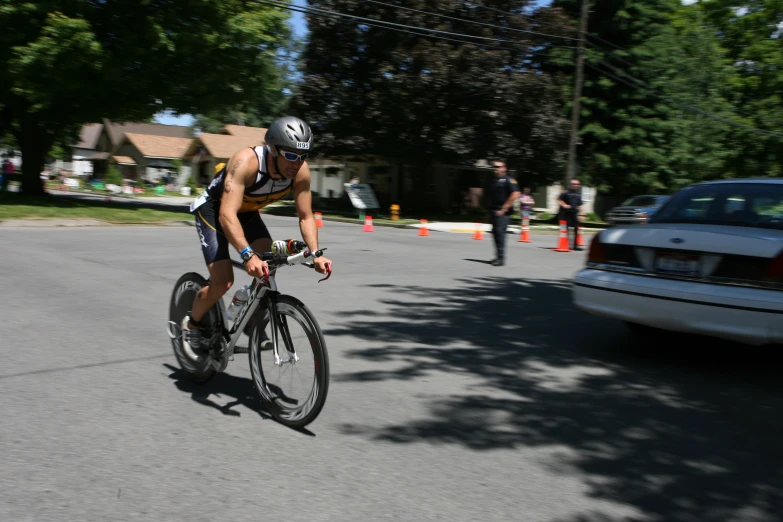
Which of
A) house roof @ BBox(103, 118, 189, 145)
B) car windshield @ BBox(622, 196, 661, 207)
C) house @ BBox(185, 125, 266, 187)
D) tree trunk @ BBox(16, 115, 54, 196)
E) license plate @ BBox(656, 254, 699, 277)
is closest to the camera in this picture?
license plate @ BBox(656, 254, 699, 277)

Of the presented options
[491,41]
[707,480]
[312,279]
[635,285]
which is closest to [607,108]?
[491,41]

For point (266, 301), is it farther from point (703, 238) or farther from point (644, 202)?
point (644, 202)

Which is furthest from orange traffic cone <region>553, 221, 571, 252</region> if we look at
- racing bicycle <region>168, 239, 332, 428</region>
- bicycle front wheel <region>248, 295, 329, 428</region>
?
bicycle front wheel <region>248, 295, 329, 428</region>

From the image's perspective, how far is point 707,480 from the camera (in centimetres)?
395

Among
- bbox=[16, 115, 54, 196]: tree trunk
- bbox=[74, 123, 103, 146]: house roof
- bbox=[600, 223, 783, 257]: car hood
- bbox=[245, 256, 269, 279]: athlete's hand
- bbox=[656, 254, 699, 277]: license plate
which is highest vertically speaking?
bbox=[74, 123, 103, 146]: house roof

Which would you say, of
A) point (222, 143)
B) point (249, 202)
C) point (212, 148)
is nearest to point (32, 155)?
point (249, 202)

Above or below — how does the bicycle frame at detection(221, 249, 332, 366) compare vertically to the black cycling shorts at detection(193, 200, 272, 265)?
below

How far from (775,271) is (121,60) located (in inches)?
894

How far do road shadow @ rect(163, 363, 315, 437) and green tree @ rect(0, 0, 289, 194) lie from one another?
1982 centimetres

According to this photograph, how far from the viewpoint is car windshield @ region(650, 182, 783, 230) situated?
6508mm

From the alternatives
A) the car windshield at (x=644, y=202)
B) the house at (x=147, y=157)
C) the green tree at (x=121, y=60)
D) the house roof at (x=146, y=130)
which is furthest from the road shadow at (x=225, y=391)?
the house roof at (x=146, y=130)

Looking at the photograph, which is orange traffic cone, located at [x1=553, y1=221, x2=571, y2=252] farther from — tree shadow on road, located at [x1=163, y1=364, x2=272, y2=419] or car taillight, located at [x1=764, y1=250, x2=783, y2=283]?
tree shadow on road, located at [x1=163, y1=364, x2=272, y2=419]

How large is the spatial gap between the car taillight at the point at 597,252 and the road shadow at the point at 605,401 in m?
0.81

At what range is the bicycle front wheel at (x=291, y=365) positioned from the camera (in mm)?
4395
